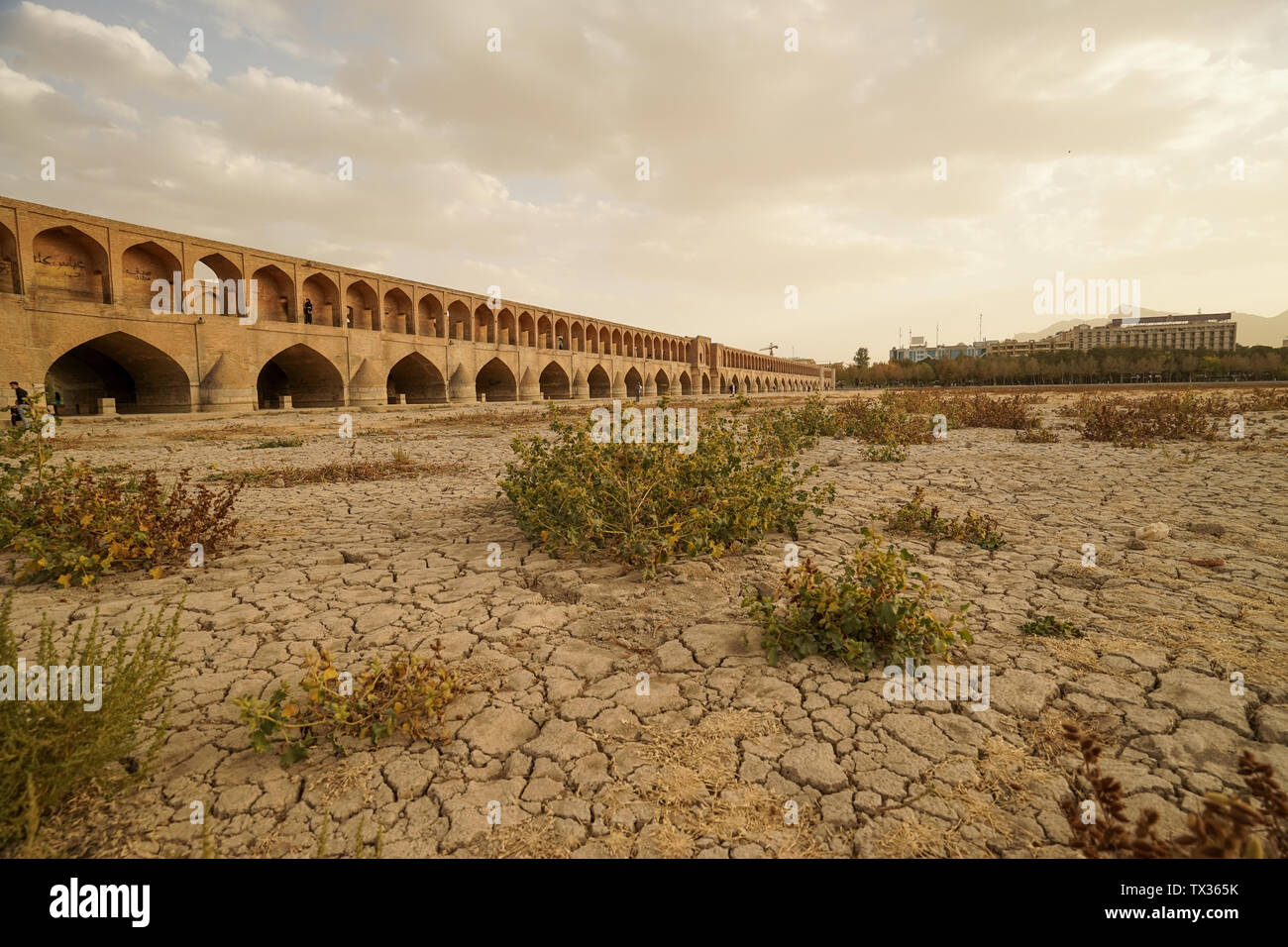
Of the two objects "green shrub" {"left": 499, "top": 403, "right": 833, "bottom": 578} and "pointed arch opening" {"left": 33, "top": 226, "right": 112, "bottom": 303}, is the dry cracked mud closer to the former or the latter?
"green shrub" {"left": 499, "top": 403, "right": 833, "bottom": 578}

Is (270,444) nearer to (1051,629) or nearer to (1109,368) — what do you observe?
(1051,629)

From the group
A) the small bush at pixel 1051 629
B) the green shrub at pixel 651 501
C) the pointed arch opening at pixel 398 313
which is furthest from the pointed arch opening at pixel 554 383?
the small bush at pixel 1051 629

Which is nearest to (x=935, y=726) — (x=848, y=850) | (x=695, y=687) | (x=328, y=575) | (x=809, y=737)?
(x=809, y=737)

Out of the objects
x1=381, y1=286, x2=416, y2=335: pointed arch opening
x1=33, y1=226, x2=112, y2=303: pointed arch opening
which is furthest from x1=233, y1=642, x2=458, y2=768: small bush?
x1=381, y1=286, x2=416, y2=335: pointed arch opening

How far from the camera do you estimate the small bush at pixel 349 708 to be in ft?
6.23

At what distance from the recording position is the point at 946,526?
4.38 m

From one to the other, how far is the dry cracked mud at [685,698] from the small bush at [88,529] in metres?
0.17

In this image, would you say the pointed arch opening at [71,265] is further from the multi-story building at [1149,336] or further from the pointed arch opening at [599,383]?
the multi-story building at [1149,336]

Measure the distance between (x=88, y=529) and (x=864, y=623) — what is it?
4627 mm

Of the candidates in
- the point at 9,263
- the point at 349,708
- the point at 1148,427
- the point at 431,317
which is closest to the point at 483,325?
the point at 431,317

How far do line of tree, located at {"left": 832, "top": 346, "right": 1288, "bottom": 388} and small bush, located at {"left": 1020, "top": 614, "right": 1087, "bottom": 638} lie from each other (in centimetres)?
6847

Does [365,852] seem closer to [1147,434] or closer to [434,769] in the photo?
[434,769]

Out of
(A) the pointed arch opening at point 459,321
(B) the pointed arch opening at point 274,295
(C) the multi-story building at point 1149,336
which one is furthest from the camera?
(C) the multi-story building at point 1149,336

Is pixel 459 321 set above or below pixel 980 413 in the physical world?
above
